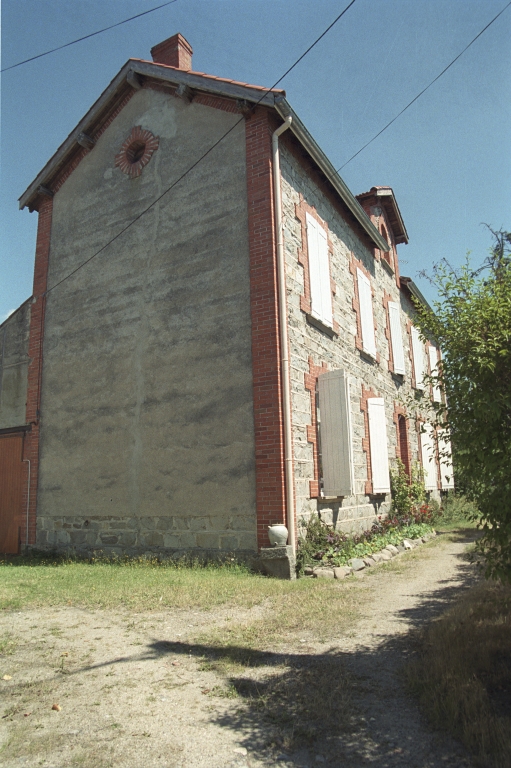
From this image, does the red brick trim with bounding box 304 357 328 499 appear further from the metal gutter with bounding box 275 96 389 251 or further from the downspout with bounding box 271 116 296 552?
the metal gutter with bounding box 275 96 389 251

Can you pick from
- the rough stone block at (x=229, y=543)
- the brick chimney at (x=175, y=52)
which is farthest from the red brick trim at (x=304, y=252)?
the brick chimney at (x=175, y=52)

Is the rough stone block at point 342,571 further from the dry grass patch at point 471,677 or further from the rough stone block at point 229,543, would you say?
the dry grass patch at point 471,677

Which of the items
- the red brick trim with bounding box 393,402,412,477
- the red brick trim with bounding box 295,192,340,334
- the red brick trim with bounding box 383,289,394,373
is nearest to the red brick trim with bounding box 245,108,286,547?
the red brick trim with bounding box 295,192,340,334

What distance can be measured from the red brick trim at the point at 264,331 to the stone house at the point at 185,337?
0.03 m

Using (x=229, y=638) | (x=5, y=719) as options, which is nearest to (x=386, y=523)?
(x=229, y=638)

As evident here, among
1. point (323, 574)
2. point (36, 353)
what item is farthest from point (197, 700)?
point (36, 353)

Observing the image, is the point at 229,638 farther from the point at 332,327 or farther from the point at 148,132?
the point at 148,132

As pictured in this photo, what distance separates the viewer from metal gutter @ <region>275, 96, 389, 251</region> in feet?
28.0

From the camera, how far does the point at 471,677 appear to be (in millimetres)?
3576

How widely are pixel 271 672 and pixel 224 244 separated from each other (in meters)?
6.41

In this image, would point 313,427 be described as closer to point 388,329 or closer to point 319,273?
point 319,273

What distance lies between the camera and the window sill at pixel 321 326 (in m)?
9.23

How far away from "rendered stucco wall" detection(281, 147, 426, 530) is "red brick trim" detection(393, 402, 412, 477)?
32cm

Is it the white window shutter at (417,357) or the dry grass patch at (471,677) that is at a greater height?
the white window shutter at (417,357)
